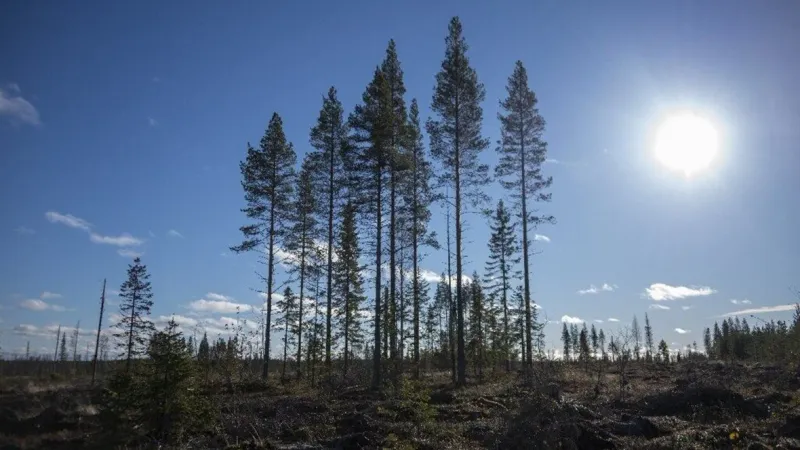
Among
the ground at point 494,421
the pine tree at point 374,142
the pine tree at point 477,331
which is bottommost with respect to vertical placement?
the ground at point 494,421

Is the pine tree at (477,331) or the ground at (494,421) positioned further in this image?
the pine tree at (477,331)

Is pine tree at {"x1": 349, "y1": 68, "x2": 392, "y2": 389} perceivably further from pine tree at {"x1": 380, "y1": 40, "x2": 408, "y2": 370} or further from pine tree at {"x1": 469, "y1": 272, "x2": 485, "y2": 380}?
pine tree at {"x1": 469, "y1": 272, "x2": 485, "y2": 380}

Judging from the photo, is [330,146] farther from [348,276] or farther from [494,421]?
[494,421]

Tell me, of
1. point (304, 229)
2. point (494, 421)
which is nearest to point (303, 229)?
point (304, 229)

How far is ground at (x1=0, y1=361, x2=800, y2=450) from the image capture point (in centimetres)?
1095

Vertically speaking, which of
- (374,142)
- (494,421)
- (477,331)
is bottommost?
(494,421)

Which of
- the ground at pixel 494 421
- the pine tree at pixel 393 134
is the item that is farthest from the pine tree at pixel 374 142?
the ground at pixel 494 421

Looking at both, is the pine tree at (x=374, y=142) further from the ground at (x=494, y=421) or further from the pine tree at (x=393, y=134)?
the ground at (x=494, y=421)

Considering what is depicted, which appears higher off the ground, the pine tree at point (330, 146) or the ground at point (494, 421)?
the pine tree at point (330, 146)

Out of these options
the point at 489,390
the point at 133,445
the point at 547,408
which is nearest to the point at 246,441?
the point at 133,445

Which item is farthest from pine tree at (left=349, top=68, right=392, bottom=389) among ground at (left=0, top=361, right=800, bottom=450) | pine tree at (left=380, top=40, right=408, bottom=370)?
ground at (left=0, top=361, right=800, bottom=450)

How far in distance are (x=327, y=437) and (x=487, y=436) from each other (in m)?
4.36

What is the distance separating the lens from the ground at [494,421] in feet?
35.9

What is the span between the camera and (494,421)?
14.1m
